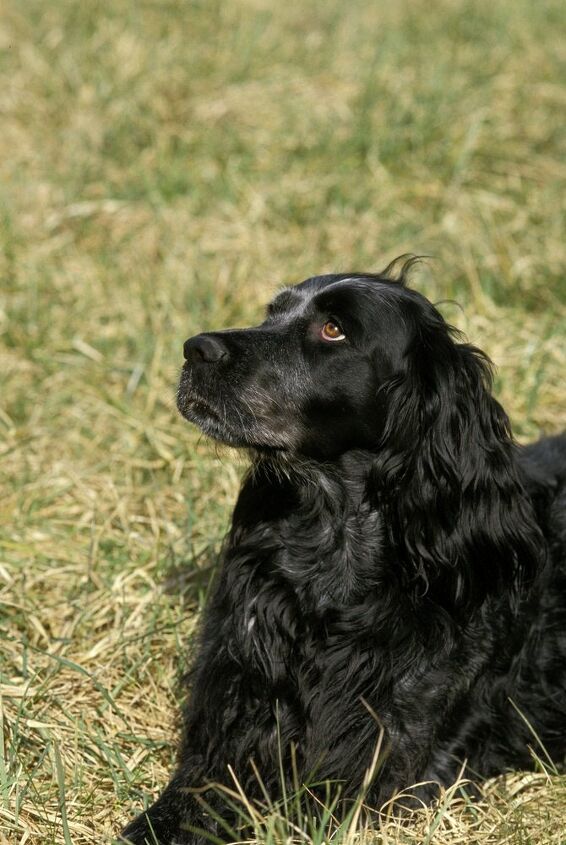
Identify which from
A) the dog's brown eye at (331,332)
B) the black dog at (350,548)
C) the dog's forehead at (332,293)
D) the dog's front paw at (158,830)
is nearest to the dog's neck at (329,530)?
the black dog at (350,548)


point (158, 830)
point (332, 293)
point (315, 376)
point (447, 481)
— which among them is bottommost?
point (158, 830)

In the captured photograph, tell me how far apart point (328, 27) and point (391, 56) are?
0.98m

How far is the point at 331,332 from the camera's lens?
3.23m

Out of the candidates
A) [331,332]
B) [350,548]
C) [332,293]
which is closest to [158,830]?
[350,548]

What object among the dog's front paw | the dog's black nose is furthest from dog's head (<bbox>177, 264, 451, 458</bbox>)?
the dog's front paw

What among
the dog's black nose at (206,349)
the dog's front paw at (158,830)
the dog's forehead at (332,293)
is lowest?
the dog's front paw at (158,830)

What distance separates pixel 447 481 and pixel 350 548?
0.35 meters

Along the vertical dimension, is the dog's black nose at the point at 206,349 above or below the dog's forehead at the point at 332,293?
below

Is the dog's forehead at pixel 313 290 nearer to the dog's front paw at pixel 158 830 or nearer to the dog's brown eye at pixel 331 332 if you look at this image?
the dog's brown eye at pixel 331 332

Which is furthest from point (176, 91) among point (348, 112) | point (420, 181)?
point (420, 181)

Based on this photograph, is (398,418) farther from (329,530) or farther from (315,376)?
(329,530)

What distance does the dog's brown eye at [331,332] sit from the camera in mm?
3210

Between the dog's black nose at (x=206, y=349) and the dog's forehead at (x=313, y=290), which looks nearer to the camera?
the dog's black nose at (x=206, y=349)

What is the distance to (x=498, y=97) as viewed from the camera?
801 cm
